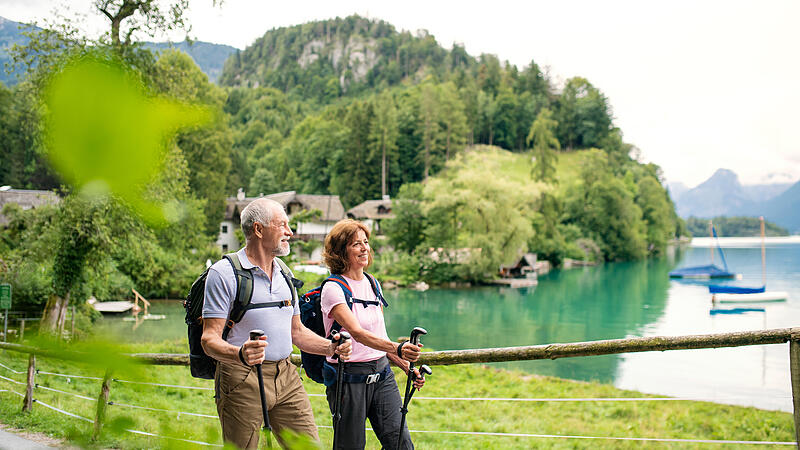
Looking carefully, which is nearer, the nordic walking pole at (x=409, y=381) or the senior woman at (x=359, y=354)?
the nordic walking pole at (x=409, y=381)

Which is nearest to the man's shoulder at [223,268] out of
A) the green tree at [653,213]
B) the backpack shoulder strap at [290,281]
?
the backpack shoulder strap at [290,281]

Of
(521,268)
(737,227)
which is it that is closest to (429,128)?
(521,268)

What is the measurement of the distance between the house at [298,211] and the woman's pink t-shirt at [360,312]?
40568 mm

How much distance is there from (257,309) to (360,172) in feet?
197

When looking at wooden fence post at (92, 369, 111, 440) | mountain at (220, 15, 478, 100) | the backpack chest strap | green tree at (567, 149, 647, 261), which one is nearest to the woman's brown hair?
the backpack chest strap

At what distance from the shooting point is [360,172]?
62375mm

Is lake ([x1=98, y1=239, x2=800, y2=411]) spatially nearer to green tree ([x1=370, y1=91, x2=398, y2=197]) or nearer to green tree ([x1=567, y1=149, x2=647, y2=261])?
green tree ([x1=567, y1=149, x2=647, y2=261])

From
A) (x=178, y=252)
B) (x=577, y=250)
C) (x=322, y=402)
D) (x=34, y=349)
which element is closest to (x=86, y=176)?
(x=34, y=349)

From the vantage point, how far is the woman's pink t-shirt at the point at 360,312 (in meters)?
2.95

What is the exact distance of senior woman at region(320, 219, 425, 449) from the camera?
9.63 ft

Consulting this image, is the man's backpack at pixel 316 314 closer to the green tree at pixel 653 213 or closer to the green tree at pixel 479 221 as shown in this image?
the green tree at pixel 479 221

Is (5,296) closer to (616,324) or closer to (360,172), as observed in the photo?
(616,324)

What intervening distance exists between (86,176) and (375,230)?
152ft

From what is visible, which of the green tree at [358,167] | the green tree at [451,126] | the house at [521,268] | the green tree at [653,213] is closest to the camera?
the house at [521,268]
